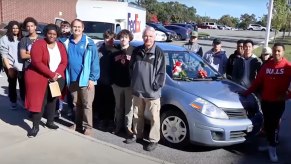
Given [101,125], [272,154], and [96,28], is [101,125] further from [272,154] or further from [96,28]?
[96,28]

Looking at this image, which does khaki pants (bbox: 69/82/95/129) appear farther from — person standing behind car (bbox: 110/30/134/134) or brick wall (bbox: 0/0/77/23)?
brick wall (bbox: 0/0/77/23)

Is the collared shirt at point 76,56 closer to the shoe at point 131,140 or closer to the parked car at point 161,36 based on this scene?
the shoe at point 131,140

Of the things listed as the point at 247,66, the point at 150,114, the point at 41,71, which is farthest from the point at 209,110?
the point at 41,71

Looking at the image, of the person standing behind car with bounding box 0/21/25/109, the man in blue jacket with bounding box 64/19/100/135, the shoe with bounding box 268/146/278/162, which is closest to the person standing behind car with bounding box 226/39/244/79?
the shoe with bounding box 268/146/278/162

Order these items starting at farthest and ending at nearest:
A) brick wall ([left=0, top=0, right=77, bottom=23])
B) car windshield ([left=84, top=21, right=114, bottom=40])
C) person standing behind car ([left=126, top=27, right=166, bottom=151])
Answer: brick wall ([left=0, top=0, right=77, bottom=23]) < car windshield ([left=84, top=21, right=114, bottom=40]) < person standing behind car ([left=126, top=27, right=166, bottom=151])

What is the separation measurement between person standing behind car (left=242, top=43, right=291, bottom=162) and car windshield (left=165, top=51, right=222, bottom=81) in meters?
1.06

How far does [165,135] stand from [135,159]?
1.07 metres

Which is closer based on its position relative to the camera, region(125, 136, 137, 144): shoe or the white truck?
region(125, 136, 137, 144): shoe

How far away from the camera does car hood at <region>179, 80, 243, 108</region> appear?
5.63 meters

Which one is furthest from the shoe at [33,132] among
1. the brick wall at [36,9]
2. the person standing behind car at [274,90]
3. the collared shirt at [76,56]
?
the brick wall at [36,9]

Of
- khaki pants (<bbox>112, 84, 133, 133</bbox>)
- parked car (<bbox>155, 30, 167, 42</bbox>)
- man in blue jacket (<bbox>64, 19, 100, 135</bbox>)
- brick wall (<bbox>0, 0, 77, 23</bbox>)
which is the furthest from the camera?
parked car (<bbox>155, 30, 167, 42</bbox>)

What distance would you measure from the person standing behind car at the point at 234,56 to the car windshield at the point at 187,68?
1.61 feet

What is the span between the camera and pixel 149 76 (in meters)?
5.48

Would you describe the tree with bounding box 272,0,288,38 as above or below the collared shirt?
above
